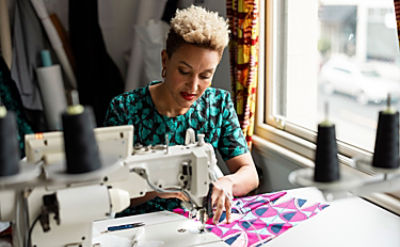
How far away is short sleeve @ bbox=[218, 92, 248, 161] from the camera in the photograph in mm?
1995

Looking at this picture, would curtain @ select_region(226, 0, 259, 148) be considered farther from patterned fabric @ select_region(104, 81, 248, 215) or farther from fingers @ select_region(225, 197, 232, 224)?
fingers @ select_region(225, 197, 232, 224)

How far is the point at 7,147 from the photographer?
945 mm

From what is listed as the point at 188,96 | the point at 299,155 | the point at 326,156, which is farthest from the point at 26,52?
the point at 326,156

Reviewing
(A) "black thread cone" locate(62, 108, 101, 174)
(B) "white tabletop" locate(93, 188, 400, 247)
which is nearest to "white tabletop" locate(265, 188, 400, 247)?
(B) "white tabletop" locate(93, 188, 400, 247)

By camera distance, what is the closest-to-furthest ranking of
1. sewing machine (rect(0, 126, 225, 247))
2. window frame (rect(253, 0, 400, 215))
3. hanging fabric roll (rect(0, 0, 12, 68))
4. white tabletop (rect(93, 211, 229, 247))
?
sewing machine (rect(0, 126, 225, 247)) < white tabletop (rect(93, 211, 229, 247)) < window frame (rect(253, 0, 400, 215)) < hanging fabric roll (rect(0, 0, 12, 68))

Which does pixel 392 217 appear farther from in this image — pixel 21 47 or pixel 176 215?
pixel 21 47

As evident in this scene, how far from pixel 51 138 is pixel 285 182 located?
1566mm

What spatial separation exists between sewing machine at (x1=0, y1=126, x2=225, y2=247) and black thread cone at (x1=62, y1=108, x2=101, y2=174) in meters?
0.08

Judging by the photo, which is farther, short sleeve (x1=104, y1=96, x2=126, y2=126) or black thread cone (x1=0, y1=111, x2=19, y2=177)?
short sleeve (x1=104, y1=96, x2=126, y2=126)

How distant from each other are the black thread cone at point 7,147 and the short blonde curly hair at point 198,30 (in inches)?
35.7

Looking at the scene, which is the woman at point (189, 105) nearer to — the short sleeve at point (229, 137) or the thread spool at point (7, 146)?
the short sleeve at point (229, 137)

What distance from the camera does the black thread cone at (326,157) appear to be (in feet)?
3.11

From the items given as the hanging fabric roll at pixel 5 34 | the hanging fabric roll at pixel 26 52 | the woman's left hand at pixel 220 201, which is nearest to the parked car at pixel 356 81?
the woman's left hand at pixel 220 201

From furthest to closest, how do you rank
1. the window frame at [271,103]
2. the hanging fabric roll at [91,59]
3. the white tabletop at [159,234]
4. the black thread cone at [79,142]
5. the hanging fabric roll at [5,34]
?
the hanging fabric roll at [91,59]
the hanging fabric roll at [5,34]
the window frame at [271,103]
the white tabletop at [159,234]
the black thread cone at [79,142]
